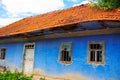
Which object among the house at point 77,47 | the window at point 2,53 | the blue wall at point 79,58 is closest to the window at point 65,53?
the house at point 77,47

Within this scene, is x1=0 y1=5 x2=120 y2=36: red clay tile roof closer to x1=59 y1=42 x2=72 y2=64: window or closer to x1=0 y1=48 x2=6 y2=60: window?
x1=59 y1=42 x2=72 y2=64: window

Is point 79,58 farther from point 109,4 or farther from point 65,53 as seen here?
point 109,4

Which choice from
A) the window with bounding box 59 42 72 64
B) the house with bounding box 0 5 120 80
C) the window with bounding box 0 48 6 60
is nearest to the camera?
the house with bounding box 0 5 120 80

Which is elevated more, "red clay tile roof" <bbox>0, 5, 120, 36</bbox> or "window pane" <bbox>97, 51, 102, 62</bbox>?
"red clay tile roof" <bbox>0, 5, 120, 36</bbox>

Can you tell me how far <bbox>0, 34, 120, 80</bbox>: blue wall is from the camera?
965cm

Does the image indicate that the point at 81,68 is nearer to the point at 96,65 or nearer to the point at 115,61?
the point at 96,65

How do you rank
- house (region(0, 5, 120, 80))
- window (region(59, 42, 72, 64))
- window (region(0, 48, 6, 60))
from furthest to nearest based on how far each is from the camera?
window (region(0, 48, 6, 60)), window (region(59, 42, 72, 64)), house (region(0, 5, 120, 80))

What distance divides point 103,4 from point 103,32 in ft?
4.86

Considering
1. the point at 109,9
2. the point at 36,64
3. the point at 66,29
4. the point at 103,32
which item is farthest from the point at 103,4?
the point at 36,64

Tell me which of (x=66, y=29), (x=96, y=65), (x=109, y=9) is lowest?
(x=96, y=65)

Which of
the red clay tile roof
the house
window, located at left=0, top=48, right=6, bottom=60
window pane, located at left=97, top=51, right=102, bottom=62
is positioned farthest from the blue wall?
window, located at left=0, top=48, right=6, bottom=60

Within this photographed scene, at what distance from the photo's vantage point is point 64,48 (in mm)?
11930

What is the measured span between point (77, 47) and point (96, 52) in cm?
118

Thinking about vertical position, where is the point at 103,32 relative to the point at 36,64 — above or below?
above
